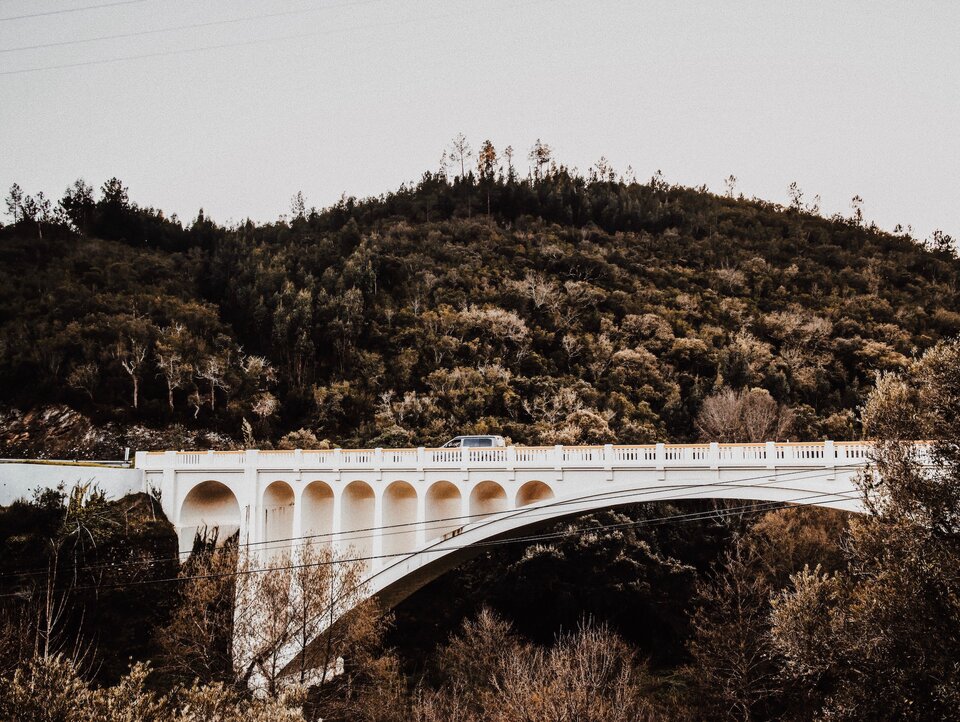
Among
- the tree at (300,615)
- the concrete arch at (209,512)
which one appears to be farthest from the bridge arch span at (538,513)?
the concrete arch at (209,512)

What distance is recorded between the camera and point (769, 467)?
2050cm

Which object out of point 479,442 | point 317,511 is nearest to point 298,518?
point 317,511

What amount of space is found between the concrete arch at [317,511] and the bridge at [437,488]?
5cm

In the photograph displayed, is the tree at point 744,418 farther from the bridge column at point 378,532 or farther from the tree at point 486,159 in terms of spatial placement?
the tree at point 486,159

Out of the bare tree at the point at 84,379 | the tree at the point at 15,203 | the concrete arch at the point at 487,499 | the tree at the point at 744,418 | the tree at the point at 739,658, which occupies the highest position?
the tree at the point at 15,203

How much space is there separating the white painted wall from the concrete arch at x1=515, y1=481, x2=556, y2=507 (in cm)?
1424

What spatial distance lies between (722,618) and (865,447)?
1048cm

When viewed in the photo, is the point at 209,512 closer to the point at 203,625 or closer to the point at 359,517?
the point at 359,517

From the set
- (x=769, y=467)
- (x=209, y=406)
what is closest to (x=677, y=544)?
(x=769, y=467)

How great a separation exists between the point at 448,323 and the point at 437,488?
25406mm

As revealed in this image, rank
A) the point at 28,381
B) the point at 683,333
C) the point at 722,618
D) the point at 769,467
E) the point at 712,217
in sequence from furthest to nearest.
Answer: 1. the point at 712,217
2. the point at 683,333
3. the point at 28,381
4. the point at 722,618
5. the point at 769,467

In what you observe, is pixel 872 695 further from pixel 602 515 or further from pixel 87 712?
pixel 602 515

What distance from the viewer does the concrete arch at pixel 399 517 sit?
25.8m

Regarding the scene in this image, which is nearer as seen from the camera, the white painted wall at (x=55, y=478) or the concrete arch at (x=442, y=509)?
the concrete arch at (x=442, y=509)
